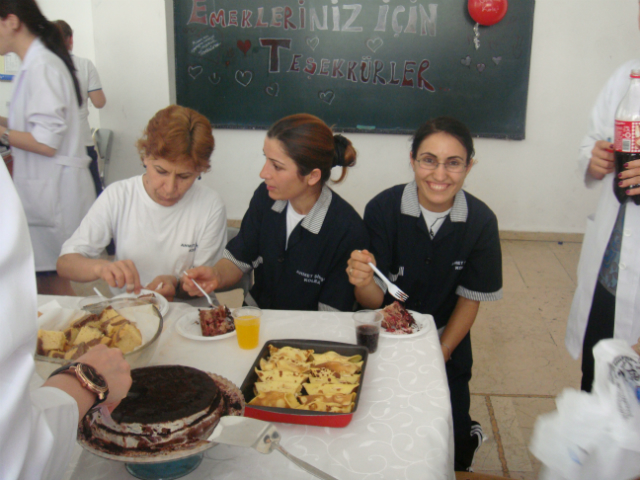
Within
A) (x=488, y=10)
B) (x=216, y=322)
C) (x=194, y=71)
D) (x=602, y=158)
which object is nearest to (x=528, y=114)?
(x=488, y=10)

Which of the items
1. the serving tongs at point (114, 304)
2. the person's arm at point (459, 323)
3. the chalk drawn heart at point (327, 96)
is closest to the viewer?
the serving tongs at point (114, 304)

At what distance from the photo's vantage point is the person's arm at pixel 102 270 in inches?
61.6

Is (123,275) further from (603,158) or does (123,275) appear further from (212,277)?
(603,158)

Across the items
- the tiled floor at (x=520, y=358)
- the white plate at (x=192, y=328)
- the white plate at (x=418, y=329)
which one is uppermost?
the white plate at (x=418, y=329)

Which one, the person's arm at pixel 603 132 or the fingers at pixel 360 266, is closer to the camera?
the fingers at pixel 360 266

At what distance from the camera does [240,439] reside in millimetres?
815

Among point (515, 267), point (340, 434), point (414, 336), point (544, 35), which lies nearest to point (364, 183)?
point (515, 267)

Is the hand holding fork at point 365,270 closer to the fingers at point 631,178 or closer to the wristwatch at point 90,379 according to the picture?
the fingers at point 631,178

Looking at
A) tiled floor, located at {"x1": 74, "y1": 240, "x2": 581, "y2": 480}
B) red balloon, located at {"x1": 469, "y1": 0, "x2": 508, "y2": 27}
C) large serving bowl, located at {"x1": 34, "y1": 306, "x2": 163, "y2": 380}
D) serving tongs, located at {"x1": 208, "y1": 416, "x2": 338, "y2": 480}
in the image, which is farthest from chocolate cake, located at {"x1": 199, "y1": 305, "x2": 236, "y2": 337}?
red balloon, located at {"x1": 469, "y1": 0, "x2": 508, "y2": 27}

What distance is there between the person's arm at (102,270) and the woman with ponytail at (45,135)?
30.7 inches

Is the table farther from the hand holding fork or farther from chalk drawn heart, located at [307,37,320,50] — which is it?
chalk drawn heart, located at [307,37,320,50]

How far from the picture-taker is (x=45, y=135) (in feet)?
7.45

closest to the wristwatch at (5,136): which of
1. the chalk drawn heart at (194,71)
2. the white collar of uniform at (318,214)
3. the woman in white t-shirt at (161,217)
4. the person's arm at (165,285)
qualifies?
the woman in white t-shirt at (161,217)

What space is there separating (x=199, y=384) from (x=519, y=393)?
6.54ft
